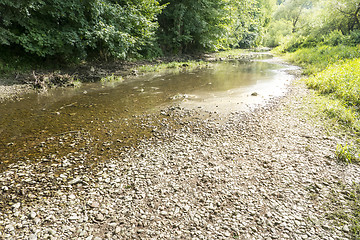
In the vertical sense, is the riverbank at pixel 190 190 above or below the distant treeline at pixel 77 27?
below

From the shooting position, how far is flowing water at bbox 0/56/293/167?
231 inches

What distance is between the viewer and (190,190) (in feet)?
14.1

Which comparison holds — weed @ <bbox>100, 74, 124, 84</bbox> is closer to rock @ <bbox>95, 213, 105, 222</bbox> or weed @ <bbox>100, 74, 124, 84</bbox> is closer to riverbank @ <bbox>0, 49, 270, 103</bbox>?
riverbank @ <bbox>0, 49, 270, 103</bbox>

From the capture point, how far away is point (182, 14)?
2412 centimetres

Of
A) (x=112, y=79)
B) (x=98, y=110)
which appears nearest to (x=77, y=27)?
(x=112, y=79)

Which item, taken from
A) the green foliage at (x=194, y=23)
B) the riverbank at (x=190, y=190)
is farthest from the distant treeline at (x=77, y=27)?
the riverbank at (x=190, y=190)

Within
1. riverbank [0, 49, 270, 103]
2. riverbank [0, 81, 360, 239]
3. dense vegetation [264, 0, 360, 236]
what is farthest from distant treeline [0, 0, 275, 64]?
dense vegetation [264, 0, 360, 236]

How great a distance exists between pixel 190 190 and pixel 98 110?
6.10 meters

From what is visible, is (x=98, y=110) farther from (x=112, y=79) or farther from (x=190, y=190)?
(x=112, y=79)

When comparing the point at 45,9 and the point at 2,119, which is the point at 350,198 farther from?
the point at 45,9

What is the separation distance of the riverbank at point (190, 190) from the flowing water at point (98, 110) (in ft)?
1.73

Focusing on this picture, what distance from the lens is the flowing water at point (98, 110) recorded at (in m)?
5.87

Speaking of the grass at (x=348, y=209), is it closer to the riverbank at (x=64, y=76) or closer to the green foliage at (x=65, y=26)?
the riverbank at (x=64, y=76)

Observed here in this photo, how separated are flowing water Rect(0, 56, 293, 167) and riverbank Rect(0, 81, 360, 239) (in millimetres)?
528
